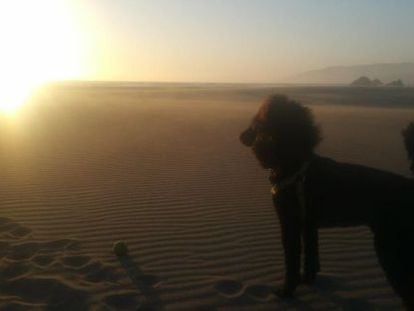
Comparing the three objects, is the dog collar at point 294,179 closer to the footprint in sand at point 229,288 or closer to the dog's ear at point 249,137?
the dog's ear at point 249,137

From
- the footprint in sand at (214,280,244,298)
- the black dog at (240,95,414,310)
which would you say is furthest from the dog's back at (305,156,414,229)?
the footprint in sand at (214,280,244,298)

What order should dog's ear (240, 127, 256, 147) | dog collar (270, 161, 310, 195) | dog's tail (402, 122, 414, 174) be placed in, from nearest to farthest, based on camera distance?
dog's tail (402, 122, 414, 174) → dog collar (270, 161, 310, 195) → dog's ear (240, 127, 256, 147)

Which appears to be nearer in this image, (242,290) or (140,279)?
(242,290)

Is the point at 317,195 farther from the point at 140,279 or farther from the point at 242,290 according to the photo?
the point at 140,279

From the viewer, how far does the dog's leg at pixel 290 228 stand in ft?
12.5

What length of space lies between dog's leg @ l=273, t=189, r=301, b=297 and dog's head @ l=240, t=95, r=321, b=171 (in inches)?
10.4

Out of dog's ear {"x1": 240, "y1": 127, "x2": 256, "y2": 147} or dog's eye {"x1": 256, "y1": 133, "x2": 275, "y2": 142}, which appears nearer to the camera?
dog's eye {"x1": 256, "y1": 133, "x2": 275, "y2": 142}

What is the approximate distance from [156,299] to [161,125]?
13.1 m

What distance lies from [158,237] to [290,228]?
2122 millimetres

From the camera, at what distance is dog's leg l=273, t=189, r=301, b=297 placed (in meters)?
3.82

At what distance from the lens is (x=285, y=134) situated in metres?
3.90

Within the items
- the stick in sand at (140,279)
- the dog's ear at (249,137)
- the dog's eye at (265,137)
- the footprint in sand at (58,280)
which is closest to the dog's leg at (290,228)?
the dog's eye at (265,137)

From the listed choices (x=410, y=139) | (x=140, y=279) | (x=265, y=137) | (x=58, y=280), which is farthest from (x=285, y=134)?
(x=58, y=280)

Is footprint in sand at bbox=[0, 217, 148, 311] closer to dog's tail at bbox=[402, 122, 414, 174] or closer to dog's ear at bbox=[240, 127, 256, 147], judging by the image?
dog's ear at bbox=[240, 127, 256, 147]
